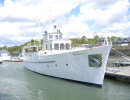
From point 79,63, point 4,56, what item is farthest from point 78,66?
point 4,56

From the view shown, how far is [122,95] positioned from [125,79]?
156 inches

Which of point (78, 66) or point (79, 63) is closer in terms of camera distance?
point (79, 63)

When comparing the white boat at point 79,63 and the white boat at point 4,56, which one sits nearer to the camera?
the white boat at point 79,63

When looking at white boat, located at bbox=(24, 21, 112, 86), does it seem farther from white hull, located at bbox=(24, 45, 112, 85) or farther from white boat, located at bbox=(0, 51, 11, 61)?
white boat, located at bbox=(0, 51, 11, 61)

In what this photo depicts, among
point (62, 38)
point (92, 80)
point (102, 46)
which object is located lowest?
point (92, 80)

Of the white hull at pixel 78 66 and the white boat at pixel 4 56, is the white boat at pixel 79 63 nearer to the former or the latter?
the white hull at pixel 78 66

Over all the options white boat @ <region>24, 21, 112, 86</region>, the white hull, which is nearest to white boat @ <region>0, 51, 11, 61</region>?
white boat @ <region>24, 21, 112, 86</region>

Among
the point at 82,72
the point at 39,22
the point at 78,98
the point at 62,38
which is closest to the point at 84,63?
the point at 82,72

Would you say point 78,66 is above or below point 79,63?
below

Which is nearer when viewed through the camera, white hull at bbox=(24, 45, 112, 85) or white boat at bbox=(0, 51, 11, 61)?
white hull at bbox=(24, 45, 112, 85)

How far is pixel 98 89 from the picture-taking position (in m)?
12.2

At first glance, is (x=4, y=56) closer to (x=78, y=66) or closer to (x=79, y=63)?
(x=78, y=66)

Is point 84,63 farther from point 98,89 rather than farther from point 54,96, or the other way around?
point 54,96

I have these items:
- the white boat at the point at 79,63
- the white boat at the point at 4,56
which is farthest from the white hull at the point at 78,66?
the white boat at the point at 4,56
